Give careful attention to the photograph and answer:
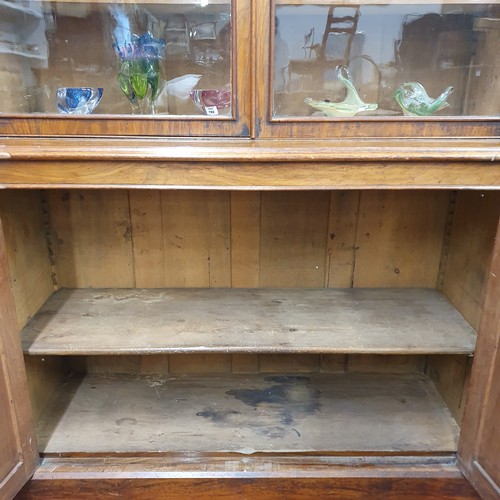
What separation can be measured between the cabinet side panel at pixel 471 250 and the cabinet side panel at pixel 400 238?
2.0 inches

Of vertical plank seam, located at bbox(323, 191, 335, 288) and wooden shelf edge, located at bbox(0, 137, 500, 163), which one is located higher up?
wooden shelf edge, located at bbox(0, 137, 500, 163)

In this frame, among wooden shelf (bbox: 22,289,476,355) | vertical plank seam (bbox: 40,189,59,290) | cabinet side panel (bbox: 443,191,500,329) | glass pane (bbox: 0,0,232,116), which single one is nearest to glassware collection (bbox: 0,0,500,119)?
glass pane (bbox: 0,0,232,116)

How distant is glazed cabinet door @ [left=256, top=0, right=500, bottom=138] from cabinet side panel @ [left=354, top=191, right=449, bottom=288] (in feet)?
1.14

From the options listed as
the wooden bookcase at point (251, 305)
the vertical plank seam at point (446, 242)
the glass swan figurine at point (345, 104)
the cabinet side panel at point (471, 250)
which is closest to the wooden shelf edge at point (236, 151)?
the wooden bookcase at point (251, 305)

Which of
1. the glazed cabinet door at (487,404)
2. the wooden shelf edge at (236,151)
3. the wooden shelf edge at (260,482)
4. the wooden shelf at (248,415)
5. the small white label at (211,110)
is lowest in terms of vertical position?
the wooden shelf edge at (260,482)

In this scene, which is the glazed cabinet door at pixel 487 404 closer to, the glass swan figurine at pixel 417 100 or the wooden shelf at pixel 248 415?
the wooden shelf at pixel 248 415

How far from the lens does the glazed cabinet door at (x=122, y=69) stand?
933 millimetres

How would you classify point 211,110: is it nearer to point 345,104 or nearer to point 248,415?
point 345,104

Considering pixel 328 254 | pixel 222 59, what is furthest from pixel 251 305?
pixel 222 59

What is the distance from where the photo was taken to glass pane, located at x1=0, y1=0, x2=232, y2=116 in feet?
3.21

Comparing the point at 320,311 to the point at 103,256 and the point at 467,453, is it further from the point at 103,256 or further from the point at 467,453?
the point at 103,256

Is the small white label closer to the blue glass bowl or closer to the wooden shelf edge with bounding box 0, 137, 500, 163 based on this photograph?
the wooden shelf edge with bounding box 0, 137, 500, 163

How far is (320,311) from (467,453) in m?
0.47

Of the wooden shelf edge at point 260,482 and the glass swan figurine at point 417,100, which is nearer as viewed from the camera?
the glass swan figurine at point 417,100
